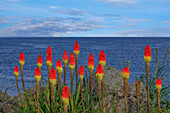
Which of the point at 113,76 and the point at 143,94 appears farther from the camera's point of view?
the point at 113,76

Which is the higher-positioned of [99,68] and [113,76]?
[99,68]

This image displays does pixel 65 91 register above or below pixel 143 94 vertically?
above

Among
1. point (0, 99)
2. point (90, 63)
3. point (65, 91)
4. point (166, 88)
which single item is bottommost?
point (0, 99)

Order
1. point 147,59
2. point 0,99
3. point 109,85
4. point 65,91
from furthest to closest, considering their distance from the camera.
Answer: point 0,99
point 109,85
point 147,59
point 65,91

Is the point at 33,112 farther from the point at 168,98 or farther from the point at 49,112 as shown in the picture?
the point at 168,98

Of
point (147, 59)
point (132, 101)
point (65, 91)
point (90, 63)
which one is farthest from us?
point (132, 101)

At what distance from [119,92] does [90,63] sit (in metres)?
2.95

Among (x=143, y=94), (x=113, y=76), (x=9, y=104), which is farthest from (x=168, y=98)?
(x=9, y=104)

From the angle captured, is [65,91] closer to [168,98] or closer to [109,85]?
[109,85]

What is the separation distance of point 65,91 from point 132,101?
3.24 m

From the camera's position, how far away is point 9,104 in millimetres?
7488

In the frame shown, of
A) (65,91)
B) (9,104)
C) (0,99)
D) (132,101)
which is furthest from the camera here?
(0,99)

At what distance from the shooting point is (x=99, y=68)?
3.38 m

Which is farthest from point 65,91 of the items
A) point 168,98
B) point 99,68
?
point 168,98
